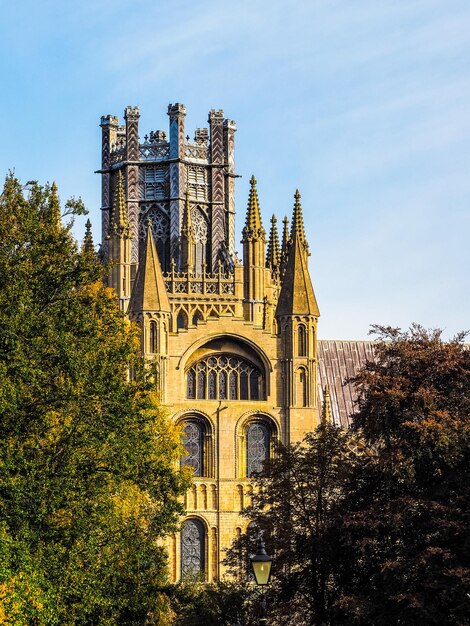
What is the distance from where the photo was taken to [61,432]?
36656 mm

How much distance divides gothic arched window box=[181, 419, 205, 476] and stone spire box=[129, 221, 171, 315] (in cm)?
476

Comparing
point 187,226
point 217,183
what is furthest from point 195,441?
point 217,183

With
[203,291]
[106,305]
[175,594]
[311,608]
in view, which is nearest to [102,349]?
[106,305]

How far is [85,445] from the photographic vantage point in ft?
119

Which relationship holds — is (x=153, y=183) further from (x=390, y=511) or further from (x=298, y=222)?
(x=390, y=511)

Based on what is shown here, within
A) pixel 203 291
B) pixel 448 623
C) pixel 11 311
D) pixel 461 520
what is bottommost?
pixel 448 623

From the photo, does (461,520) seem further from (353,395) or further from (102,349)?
(353,395)

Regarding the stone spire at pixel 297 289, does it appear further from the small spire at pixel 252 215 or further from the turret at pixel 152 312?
the small spire at pixel 252 215

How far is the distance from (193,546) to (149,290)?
10370mm

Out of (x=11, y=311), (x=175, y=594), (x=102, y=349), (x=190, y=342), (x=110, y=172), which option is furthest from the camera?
(x=110, y=172)

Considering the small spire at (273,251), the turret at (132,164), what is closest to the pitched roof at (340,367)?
the small spire at (273,251)

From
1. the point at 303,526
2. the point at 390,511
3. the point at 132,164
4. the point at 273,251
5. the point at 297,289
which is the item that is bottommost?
the point at 390,511

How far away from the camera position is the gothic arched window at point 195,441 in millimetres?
66688

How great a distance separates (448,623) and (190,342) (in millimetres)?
32185
